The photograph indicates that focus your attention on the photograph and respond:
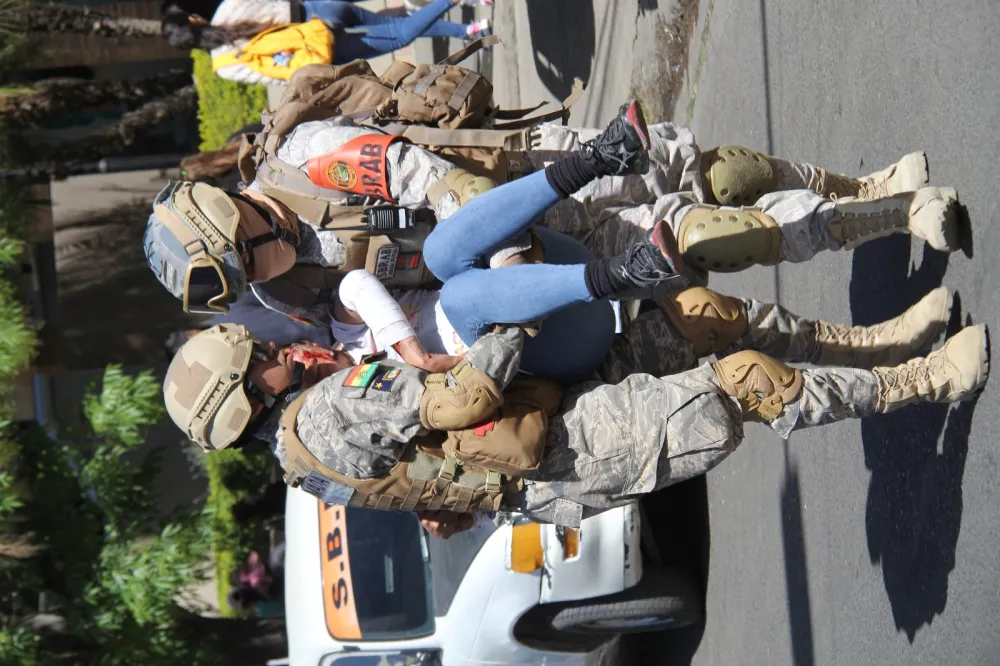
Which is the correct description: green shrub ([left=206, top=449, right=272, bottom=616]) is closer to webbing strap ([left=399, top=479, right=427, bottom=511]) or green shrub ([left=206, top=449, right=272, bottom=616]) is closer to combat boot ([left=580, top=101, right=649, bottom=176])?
webbing strap ([left=399, top=479, right=427, bottom=511])

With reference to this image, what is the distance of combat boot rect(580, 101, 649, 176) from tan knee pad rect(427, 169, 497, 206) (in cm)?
47

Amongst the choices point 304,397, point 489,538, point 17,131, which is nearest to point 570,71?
point 489,538

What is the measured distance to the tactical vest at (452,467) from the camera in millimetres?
3180

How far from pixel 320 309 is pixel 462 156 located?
2.67 feet

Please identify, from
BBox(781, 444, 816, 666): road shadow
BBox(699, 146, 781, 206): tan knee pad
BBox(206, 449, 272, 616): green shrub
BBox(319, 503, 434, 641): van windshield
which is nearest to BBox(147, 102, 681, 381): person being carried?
BBox(699, 146, 781, 206): tan knee pad

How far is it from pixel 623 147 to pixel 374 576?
11.3 feet

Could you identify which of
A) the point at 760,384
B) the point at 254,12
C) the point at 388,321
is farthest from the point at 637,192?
the point at 254,12

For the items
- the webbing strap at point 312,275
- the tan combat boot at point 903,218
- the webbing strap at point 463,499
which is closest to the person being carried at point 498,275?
the webbing strap at point 312,275

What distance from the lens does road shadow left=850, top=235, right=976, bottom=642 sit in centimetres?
351

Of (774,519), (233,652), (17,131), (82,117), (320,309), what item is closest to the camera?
(320,309)

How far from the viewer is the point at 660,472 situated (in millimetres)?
3312

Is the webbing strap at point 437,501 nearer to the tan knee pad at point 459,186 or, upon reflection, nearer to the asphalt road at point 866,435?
the tan knee pad at point 459,186

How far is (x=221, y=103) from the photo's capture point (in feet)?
41.3

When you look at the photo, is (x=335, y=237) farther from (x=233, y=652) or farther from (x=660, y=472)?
(x=233, y=652)
